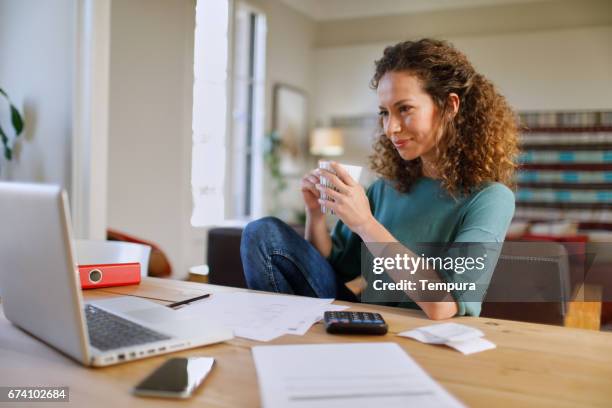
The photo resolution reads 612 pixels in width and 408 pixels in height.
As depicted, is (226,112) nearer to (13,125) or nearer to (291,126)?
(291,126)

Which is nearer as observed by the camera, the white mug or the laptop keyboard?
the laptop keyboard

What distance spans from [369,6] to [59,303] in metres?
5.92

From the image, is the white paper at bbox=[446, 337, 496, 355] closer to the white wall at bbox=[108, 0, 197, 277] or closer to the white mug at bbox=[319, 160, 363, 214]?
the white mug at bbox=[319, 160, 363, 214]

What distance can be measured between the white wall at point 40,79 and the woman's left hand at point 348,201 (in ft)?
6.73

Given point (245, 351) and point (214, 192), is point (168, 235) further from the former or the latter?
point (245, 351)

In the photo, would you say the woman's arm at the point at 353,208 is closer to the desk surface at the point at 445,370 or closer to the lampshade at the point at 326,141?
the desk surface at the point at 445,370

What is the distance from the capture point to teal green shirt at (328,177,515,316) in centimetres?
118

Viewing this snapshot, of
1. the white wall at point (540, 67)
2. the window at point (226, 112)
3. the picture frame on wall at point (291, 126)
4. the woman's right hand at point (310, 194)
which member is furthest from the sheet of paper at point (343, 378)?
the white wall at point (540, 67)

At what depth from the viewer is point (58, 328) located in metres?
0.71

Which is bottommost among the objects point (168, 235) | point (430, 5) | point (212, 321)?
point (168, 235)

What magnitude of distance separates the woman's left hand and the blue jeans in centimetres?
18

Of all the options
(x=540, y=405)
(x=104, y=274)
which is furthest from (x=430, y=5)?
(x=540, y=405)

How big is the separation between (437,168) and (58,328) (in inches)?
41.8

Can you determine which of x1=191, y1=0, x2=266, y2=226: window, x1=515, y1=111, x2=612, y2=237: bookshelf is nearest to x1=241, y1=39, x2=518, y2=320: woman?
x1=191, y1=0, x2=266, y2=226: window
